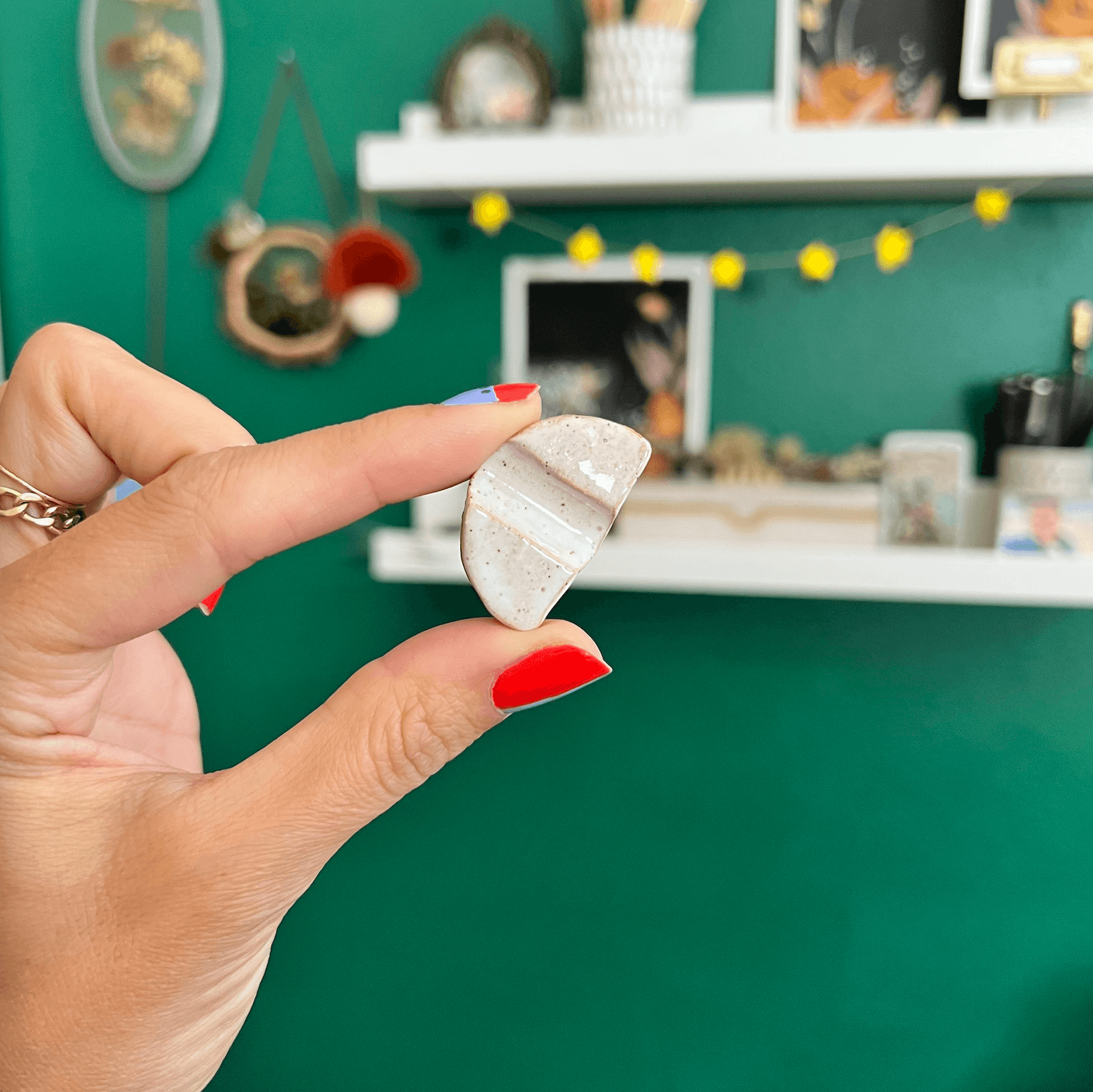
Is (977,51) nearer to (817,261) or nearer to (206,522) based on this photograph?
(817,261)

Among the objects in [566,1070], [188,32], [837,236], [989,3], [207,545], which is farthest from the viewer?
[566,1070]

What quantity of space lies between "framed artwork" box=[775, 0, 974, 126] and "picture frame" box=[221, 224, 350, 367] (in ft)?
2.53

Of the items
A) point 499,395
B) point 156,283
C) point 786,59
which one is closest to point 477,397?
point 499,395

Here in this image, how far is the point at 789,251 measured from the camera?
1354 millimetres

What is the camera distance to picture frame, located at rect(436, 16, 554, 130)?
124cm

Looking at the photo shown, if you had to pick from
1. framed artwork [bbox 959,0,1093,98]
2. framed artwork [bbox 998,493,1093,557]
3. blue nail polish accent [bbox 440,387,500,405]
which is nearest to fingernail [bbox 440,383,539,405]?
blue nail polish accent [bbox 440,387,500,405]

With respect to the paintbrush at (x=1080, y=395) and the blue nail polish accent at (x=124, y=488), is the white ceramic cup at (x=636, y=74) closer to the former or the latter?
the paintbrush at (x=1080, y=395)

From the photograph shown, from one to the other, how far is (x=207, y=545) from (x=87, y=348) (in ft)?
0.71

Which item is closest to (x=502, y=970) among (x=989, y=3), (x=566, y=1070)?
(x=566, y=1070)

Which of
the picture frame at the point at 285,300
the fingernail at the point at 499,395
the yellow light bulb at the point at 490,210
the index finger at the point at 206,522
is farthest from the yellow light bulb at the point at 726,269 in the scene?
the index finger at the point at 206,522

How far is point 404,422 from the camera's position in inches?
16.4

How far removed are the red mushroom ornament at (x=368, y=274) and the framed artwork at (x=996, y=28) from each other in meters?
0.85

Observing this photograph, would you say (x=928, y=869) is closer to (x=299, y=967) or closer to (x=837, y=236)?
(x=837, y=236)

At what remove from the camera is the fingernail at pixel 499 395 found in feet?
1.59
